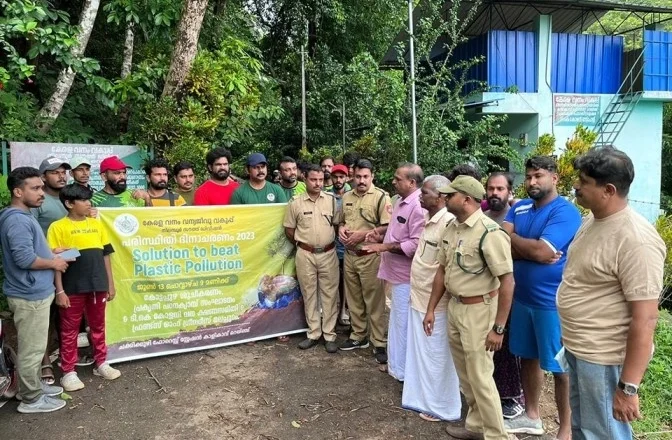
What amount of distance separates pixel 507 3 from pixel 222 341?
10.9 m

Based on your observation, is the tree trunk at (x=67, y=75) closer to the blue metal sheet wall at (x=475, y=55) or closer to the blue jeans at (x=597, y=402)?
the blue jeans at (x=597, y=402)

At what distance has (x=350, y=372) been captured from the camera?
4344mm

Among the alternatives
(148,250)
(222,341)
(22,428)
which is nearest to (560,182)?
(222,341)

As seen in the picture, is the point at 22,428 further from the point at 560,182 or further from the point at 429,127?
the point at 429,127

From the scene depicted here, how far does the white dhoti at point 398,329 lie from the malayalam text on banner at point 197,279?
4.55 ft

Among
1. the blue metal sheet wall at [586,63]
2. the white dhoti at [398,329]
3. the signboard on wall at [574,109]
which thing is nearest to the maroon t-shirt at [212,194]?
the white dhoti at [398,329]

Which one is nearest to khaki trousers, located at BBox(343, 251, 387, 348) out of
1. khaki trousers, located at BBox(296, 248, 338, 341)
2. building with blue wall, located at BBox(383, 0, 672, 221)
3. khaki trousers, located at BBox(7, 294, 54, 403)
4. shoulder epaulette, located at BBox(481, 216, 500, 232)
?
khaki trousers, located at BBox(296, 248, 338, 341)

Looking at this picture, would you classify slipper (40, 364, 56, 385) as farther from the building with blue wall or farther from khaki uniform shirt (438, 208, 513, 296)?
the building with blue wall

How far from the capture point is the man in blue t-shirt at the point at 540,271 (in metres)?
3.04

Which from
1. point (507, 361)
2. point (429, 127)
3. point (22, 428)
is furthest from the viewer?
point (429, 127)

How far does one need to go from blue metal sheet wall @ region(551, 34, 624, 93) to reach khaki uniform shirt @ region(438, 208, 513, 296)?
1085cm

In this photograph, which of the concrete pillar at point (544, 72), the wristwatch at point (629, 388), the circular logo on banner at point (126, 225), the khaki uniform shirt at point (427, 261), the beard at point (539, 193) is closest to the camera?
the wristwatch at point (629, 388)

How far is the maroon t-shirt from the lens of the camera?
17.1 feet

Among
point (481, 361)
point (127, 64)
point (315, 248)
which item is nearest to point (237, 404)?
point (315, 248)
